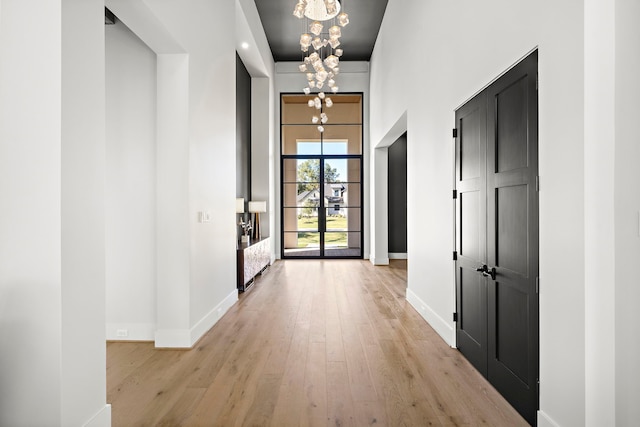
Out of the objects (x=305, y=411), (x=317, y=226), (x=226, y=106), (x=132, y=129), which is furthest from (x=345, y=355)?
(x=317, y=226)

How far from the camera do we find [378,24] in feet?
23.8

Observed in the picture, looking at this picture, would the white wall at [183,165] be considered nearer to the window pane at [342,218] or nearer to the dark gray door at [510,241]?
the dark gray door at [510,241]

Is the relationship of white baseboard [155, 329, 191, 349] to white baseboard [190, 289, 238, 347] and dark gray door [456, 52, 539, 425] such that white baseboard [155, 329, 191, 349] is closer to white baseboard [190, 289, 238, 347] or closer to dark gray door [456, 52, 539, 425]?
white baseboard [190, 289, 238, 347]

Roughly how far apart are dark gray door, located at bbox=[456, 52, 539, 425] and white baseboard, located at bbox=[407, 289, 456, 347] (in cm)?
40

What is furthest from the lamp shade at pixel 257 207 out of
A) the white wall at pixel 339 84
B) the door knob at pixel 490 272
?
the door knob at pixel 490 272
